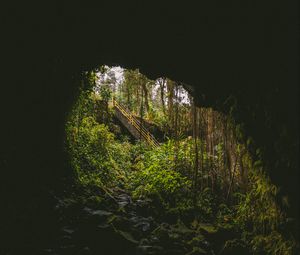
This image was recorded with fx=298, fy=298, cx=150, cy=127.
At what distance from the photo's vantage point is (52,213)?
175 inches

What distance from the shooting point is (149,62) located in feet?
14.3

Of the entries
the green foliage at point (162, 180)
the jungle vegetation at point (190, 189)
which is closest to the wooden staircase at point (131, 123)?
the jungle vegetation at point (190, 189)

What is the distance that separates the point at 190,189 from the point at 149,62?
339 centimetres

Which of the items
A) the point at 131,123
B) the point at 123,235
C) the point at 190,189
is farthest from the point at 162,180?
the point at 131,123

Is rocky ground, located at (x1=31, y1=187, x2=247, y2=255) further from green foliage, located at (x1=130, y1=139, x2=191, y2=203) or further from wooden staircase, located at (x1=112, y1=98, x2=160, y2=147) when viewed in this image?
wooden staircase, located at (x1=112, y1=98, x2=160, y2=147)

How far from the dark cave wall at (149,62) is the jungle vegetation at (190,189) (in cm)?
50

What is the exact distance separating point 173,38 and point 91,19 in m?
1.11

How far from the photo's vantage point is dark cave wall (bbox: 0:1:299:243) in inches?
106

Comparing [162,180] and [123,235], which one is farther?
[162,180]

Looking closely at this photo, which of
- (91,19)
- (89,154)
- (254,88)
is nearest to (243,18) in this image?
(254,88)

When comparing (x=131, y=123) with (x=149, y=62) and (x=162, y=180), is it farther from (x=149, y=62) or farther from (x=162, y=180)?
(x=149, y=62)

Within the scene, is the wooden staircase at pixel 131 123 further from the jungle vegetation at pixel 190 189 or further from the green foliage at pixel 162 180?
the green foliage at pixel 162 180

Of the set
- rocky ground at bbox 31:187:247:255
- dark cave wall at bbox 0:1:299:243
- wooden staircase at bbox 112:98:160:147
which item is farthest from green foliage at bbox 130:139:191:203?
wooden staircase at bbox 112:98:160:147

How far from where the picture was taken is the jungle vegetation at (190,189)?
3.55m
